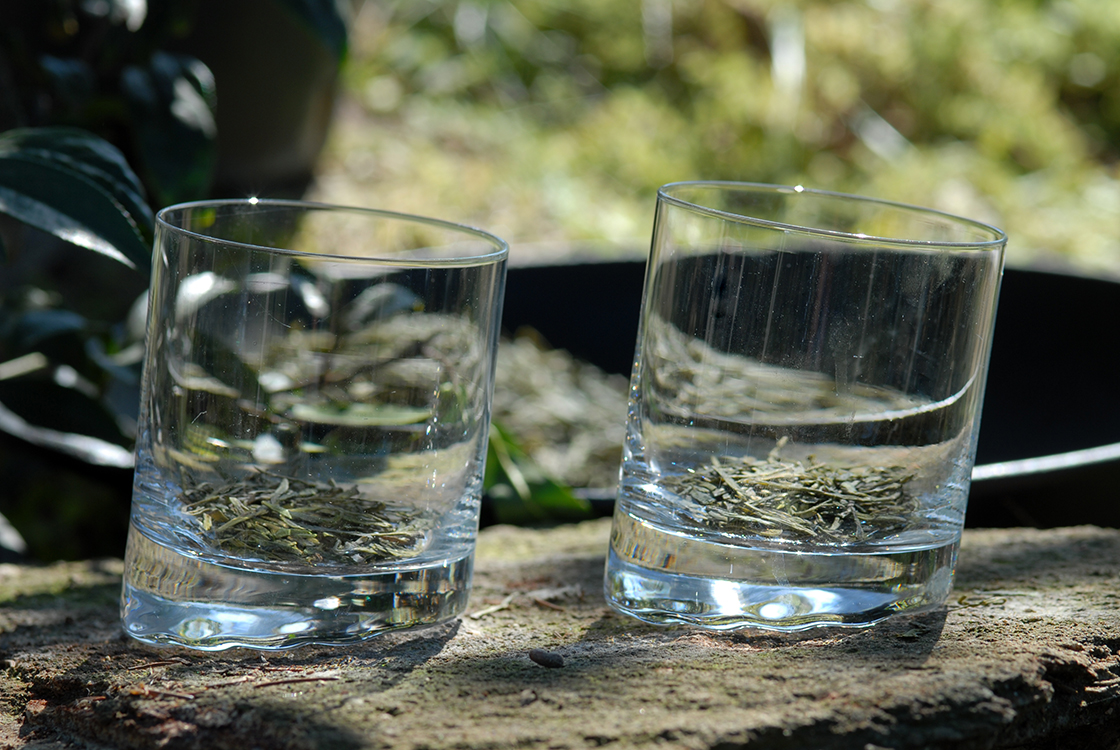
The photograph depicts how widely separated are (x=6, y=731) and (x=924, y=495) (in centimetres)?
66

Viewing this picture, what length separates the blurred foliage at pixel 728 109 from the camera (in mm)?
2848

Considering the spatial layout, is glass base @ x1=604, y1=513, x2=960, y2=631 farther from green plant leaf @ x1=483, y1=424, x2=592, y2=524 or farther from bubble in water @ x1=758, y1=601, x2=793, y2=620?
green plant leaf @ x1=483, y1=424, x2=592, y2=524

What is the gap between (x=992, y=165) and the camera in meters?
3.37

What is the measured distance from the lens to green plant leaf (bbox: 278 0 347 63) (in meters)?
1.13

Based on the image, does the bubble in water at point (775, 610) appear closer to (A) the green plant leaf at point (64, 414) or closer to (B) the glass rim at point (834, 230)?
(B) the glass rim at point (834, 230)

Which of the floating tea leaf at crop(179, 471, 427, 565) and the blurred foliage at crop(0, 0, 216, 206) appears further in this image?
the blurred foliage at crop(0, 0, 216, 206)

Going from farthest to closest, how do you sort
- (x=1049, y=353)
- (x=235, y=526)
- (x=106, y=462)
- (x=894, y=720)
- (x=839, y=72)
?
(x=839, y=72) < (x=1049, y=353) < (x=106, y=462) < (x=235, y=526) < (x=894, y=720)

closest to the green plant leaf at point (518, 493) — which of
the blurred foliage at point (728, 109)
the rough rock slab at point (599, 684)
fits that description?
the rough rock slab at point (599, 684)

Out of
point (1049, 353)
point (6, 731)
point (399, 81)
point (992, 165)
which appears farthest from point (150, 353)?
point (992, 165)

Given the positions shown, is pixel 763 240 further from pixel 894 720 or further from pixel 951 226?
pixel 894 720

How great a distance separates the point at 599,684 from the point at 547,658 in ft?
0.20

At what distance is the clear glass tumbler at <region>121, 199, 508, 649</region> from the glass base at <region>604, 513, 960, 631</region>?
0.15 m

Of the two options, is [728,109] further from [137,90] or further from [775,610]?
[775,610]

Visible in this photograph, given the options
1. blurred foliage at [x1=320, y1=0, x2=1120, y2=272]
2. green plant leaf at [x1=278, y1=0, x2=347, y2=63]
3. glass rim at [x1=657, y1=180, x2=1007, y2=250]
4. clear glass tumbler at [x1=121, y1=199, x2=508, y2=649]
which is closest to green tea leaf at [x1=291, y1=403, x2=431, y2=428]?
clear glass tumbler at [x1=121, y1=199, x2=508, y2=649]
